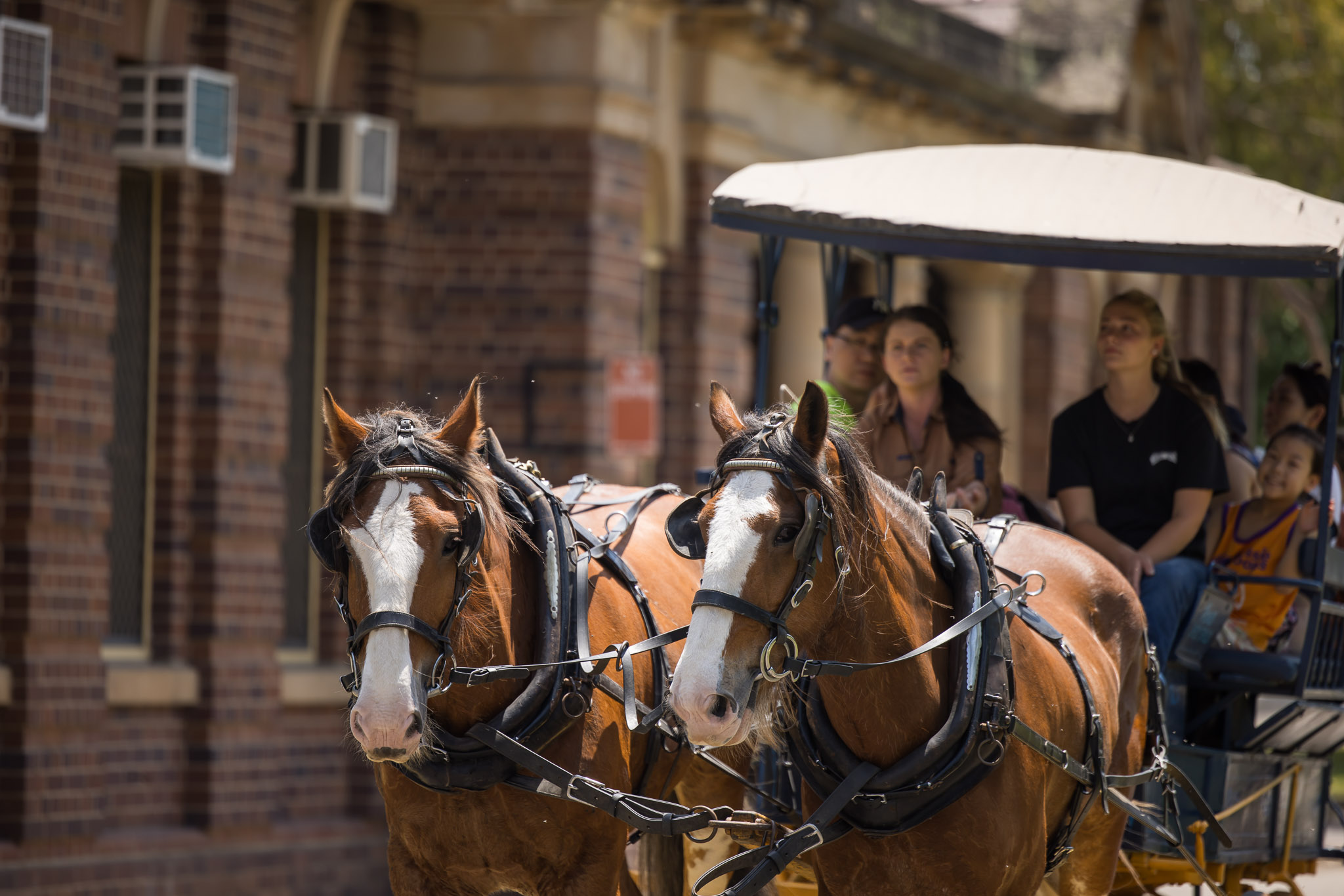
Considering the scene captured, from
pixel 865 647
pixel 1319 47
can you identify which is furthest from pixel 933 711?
pixel 1319 47

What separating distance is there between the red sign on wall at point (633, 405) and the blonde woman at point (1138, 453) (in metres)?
4.62

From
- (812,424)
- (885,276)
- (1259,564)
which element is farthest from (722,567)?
(885,276)

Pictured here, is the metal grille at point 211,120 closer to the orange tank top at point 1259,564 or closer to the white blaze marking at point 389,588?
the orange tank top at point 1259,564

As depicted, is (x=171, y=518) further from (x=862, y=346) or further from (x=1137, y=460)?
(x=1137, y=460)

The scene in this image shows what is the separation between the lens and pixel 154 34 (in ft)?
36.0

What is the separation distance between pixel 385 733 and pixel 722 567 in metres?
0.96

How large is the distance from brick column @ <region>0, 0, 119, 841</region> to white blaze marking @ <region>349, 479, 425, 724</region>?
16.8 ft

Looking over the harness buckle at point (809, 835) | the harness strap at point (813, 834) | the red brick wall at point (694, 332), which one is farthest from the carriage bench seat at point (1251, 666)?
the red brick wall at point (694, 332)

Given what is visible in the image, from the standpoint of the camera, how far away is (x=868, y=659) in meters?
5.35

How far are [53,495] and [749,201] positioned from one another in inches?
179

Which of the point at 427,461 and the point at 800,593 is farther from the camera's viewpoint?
the point at 427,461

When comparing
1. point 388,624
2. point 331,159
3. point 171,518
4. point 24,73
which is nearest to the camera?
point 388,624

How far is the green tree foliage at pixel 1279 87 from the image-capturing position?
2288 cm

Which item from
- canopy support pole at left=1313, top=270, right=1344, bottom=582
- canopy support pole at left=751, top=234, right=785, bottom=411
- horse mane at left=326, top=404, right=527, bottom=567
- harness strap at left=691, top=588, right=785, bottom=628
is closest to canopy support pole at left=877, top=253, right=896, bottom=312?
canopy support pole at left=751, top=234, right=785, bottom=411
